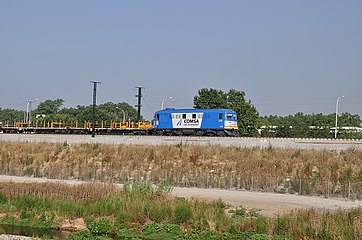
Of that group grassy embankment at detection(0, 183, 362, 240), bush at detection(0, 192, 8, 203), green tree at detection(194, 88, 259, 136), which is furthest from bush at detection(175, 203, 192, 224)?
green tree at detection(194, 88, 259, 136)

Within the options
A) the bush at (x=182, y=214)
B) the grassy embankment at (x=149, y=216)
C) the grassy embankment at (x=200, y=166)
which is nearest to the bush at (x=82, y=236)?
the grassy embankment at (x=149, y=216)

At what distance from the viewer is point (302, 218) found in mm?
23531

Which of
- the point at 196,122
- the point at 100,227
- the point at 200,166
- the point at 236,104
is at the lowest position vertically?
the point at 100,227

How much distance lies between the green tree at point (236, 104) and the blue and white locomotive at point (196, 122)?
97.4 ft

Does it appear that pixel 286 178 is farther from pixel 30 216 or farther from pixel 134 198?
pixel 30 216

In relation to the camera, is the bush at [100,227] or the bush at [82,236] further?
the bush at [100,227]

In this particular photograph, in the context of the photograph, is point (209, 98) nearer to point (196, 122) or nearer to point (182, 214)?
point (196, 122)

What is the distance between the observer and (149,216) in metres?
26.3

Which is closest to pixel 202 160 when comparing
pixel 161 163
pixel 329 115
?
pixel 161 163

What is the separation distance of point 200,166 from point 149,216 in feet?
66.5

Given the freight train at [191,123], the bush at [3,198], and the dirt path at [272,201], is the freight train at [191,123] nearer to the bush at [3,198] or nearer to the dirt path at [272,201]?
the dirt path at [272,201]

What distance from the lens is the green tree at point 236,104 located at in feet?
360

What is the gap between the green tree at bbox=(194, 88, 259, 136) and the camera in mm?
109812

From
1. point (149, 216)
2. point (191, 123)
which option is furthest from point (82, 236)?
point (191, 123)
